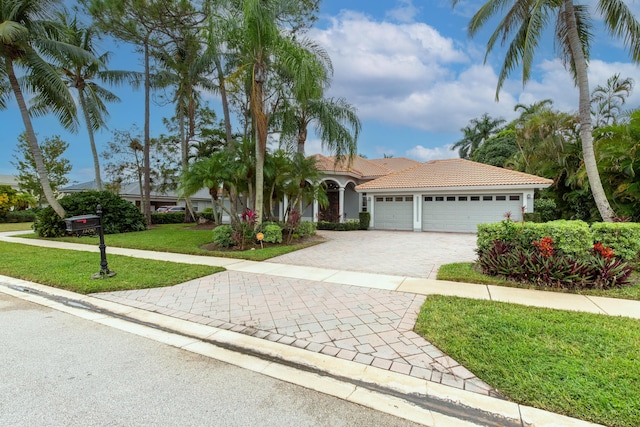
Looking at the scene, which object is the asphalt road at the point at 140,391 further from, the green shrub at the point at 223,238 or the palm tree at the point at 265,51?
the palm tree at the point at 265,51

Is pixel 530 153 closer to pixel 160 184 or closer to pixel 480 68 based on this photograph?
pixel 480 68

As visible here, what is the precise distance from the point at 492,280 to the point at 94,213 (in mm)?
18224

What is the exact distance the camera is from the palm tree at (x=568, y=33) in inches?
339

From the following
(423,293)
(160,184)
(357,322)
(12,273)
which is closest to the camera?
(357,322)

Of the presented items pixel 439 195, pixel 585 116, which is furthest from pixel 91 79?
pixel 585 116

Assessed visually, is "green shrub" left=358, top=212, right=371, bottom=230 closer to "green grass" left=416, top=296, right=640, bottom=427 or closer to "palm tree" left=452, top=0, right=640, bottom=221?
"palm tree" left=452, top=0, right=640, bottom=221

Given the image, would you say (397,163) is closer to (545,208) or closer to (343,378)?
(545,208)

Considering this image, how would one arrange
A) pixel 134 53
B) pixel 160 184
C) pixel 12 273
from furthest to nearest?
pixel 160 184, pixel 134 53, pixel 12 273

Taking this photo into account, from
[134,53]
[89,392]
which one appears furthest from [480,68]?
[134,53]

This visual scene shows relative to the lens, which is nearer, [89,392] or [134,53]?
[89,392]

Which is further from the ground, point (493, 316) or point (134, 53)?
point (134, 53)

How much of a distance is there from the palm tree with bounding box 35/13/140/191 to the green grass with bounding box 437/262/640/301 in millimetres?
20995

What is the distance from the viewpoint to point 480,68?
1128 cm

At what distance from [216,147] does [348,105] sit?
32.5 feet
